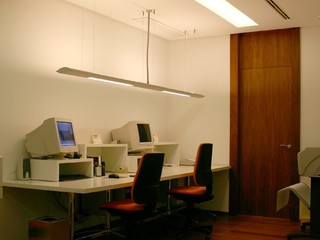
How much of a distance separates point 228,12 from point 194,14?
1.46 ft

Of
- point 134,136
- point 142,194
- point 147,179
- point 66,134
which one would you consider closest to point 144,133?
point 134,136

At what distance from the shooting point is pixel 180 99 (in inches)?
278

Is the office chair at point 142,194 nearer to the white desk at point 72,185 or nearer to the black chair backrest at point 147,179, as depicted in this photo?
the black chair backrest at point 147,179

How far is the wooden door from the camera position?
620 centimetres

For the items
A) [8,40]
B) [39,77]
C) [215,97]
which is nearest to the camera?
[8,40]

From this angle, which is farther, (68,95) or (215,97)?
(215,97)

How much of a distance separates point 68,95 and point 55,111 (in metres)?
0.29

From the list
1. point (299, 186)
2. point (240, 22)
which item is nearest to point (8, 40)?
point (240, 22)

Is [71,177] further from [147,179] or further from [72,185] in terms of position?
[147,179]

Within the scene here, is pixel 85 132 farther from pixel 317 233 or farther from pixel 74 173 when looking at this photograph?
pixel 317 233

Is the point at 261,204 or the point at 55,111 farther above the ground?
the point at 55,111

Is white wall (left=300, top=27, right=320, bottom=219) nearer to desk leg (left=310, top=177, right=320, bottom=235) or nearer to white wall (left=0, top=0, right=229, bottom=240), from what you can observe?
white wall (left=0, top=0, right=229, bottom=240)

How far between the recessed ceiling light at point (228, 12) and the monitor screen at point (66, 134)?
206 cm

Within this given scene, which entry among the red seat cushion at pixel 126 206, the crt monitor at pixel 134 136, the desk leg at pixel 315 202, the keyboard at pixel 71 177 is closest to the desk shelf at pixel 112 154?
the crt monitor at pixel 134 136
